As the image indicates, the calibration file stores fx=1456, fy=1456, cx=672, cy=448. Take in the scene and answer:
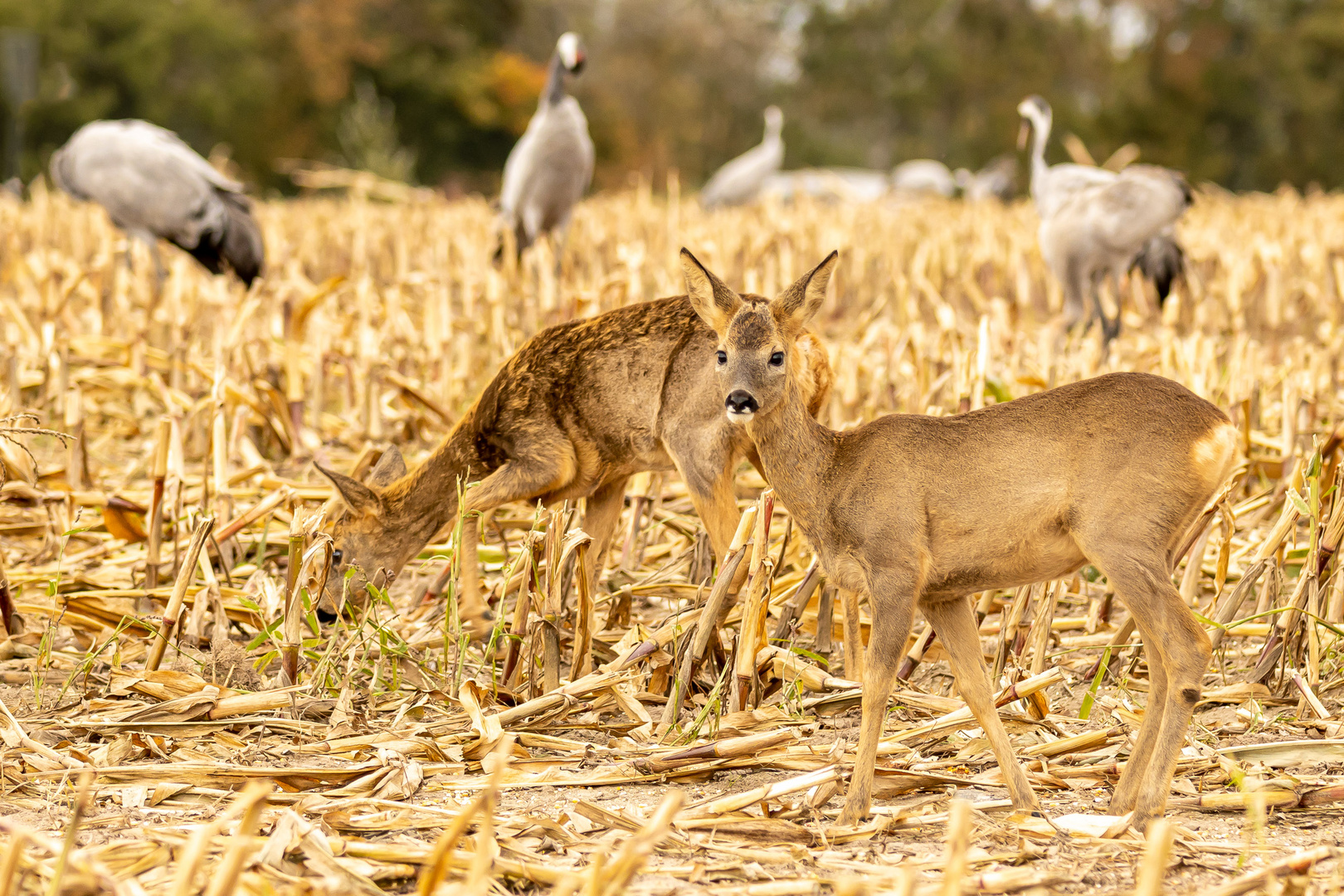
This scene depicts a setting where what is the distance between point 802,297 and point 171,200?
10798 millimetres

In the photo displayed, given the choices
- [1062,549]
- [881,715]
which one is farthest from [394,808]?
[1062,549]

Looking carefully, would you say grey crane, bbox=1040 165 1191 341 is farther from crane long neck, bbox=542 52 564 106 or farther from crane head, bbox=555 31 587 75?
crane head, bbox=555 31 587 75

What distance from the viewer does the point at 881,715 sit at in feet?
13.9

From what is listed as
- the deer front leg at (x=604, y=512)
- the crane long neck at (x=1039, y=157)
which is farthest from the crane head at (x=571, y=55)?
the deer front leg at (x=604, y=512)

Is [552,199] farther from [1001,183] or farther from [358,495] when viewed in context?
[1001,183]

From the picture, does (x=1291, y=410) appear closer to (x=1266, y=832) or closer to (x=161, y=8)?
(x=1266, y=832)

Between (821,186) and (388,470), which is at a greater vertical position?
(821,186)

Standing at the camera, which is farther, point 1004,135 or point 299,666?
point 1004,135

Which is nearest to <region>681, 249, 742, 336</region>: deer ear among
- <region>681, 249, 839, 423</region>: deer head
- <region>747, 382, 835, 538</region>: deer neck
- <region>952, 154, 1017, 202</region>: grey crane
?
<region>681, 249, 839, 423</region>: deer head

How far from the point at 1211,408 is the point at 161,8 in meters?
47.4

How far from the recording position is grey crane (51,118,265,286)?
549 inches

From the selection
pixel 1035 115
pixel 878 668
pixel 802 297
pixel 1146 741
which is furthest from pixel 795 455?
pixel 1035 115

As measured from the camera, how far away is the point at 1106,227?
11367 mm

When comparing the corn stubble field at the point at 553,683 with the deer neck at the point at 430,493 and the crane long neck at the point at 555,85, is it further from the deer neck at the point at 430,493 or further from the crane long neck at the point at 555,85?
the crane long neck at the point at 555,85
